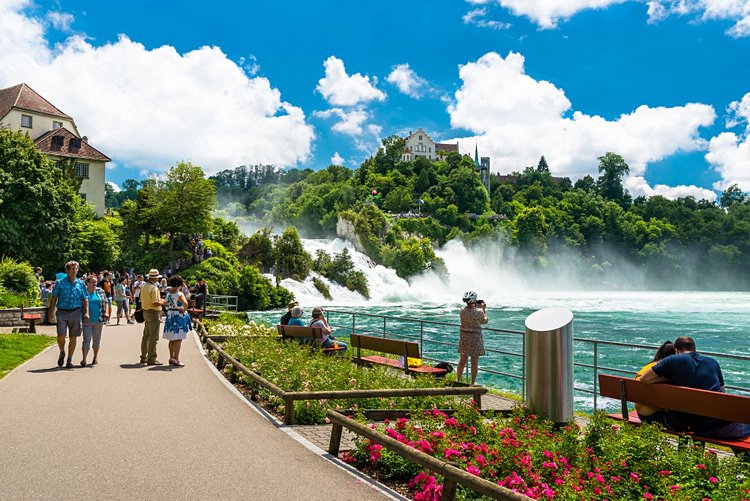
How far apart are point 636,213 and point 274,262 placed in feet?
391

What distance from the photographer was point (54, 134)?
6081cm

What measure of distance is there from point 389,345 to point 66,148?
58.7m

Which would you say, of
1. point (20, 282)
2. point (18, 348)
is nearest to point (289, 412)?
point (18, 348)

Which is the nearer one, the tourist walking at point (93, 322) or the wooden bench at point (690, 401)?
the wooden bench at point (690, 401)

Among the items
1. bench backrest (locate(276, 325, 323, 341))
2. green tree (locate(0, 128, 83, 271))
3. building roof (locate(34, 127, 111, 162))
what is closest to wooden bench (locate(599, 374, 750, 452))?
bench backrest (locate(276, 325, 323, 341))

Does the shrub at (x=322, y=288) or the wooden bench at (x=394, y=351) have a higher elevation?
the shrub at (x=322, y=288)

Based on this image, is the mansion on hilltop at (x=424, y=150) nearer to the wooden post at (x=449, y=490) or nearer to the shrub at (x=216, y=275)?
the shrub at (x=216, y=275)

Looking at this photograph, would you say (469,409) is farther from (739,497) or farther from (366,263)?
(366,263)

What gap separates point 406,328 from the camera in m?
37.9

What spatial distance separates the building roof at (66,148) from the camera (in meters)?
59.3

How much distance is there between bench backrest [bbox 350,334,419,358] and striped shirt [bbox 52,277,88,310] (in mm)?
5223

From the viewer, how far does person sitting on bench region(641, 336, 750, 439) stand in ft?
20.2

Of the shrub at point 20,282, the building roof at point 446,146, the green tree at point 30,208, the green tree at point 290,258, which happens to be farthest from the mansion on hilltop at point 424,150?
the shrub at point 20,282

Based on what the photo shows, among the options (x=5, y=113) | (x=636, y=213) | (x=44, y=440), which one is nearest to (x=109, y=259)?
(x=5, y=113)
